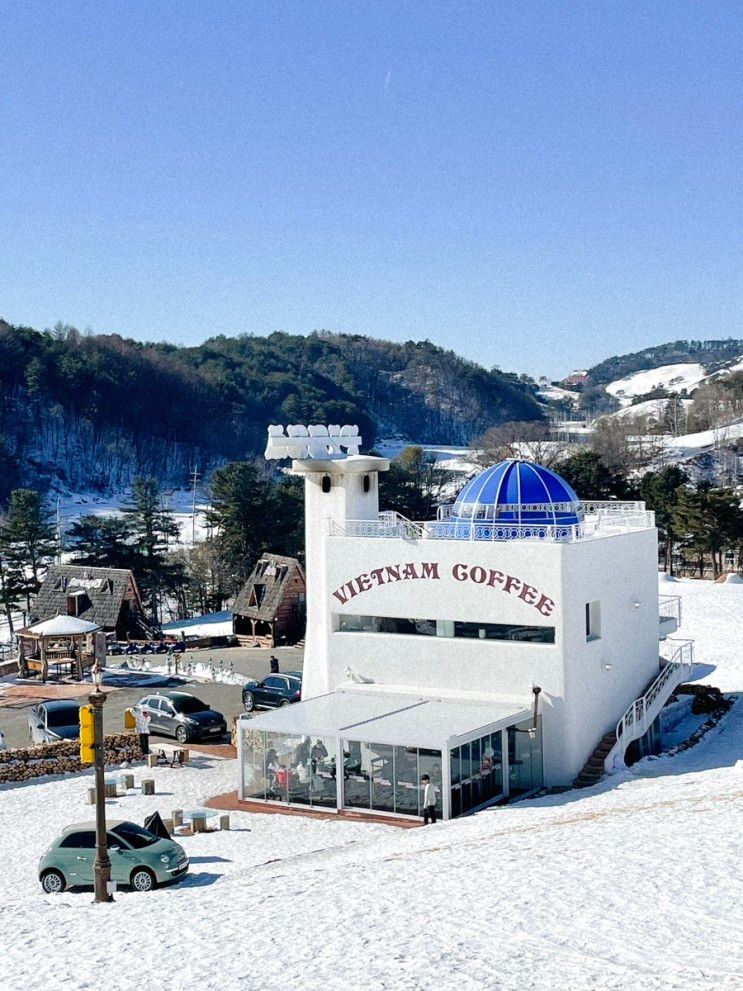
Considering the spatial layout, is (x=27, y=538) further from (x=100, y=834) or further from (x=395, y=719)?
(x=100, y=834)

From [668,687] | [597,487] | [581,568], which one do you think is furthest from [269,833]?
[597,487]

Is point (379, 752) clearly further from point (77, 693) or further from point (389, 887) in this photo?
point (77, 693)

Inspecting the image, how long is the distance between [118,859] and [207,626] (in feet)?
120

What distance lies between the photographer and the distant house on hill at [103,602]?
48406 mm

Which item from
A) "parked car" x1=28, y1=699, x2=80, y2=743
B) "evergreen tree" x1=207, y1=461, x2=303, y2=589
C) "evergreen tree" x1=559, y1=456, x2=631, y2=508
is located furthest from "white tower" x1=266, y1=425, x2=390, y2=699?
"evergreen tree" x1=559, y1=456, x2=631, y2=508

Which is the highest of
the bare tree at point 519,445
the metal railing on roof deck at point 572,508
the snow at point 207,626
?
the bare tree at point 519,445

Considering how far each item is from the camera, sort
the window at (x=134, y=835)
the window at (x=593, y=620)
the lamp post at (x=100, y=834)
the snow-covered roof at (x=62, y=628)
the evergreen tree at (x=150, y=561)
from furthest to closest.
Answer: the evergreen tree at (x=150, y=561) < the snow-covered roof at (x=62, y=628) < the window at (x=593, y=620) < the window at (x=134, y=835) < the lamp post at (x=100, y=834)

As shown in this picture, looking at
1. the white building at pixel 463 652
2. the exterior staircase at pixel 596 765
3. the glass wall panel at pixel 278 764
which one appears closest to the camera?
the white building at pixel 463 652

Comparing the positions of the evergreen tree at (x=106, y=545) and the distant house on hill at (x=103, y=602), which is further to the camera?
the evergreen tree at (x=106, y=545)

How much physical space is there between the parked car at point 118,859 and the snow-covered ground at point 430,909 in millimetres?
458

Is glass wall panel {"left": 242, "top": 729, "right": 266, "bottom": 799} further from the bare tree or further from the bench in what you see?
the bare tree

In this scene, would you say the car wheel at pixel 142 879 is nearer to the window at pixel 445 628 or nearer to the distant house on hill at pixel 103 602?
the window at pixel 445 628

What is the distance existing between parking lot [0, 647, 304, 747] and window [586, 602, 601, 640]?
1127cm

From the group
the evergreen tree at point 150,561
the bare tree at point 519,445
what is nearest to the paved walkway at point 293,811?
the evergreen tree at point 150,561
